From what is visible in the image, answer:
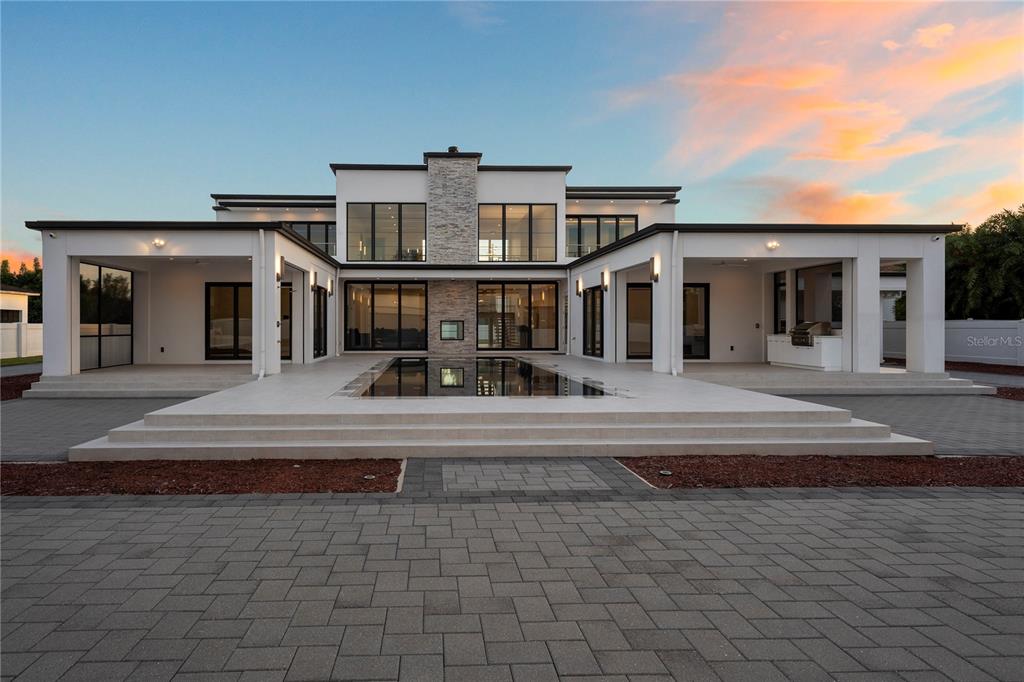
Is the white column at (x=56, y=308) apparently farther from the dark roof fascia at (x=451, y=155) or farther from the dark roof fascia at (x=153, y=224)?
the dark roof fascia at (x=451, y=155)

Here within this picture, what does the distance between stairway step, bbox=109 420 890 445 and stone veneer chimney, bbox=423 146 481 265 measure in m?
17.8

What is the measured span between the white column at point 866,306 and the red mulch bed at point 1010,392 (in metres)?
2.64

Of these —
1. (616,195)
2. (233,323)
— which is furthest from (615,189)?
(233,323)

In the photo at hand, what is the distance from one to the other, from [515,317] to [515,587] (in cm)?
2155

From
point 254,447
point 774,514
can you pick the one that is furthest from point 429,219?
point 774,514

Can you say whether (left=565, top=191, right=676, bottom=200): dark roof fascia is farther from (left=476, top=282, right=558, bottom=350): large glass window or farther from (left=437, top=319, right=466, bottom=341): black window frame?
(left=437, top=319, right=466, bottom=341): black window frame

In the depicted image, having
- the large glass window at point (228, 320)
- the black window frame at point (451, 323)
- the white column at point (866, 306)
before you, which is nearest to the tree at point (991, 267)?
the white column at point (866, 306)

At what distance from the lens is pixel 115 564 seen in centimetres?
366

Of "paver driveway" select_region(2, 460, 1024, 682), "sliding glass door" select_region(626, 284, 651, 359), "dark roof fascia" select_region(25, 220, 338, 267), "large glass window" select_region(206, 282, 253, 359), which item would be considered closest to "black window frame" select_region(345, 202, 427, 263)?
"large glass window" select_region(206, 282, 253, 359)

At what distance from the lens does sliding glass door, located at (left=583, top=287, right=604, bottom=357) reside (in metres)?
19.9

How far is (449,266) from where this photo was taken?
2334 centimetres

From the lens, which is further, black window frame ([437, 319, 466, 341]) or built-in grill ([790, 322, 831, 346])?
black window frame ([437, 319, 466, 341])

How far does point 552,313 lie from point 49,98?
1841 cm

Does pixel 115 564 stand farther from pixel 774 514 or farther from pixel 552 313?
pixel 552 313
